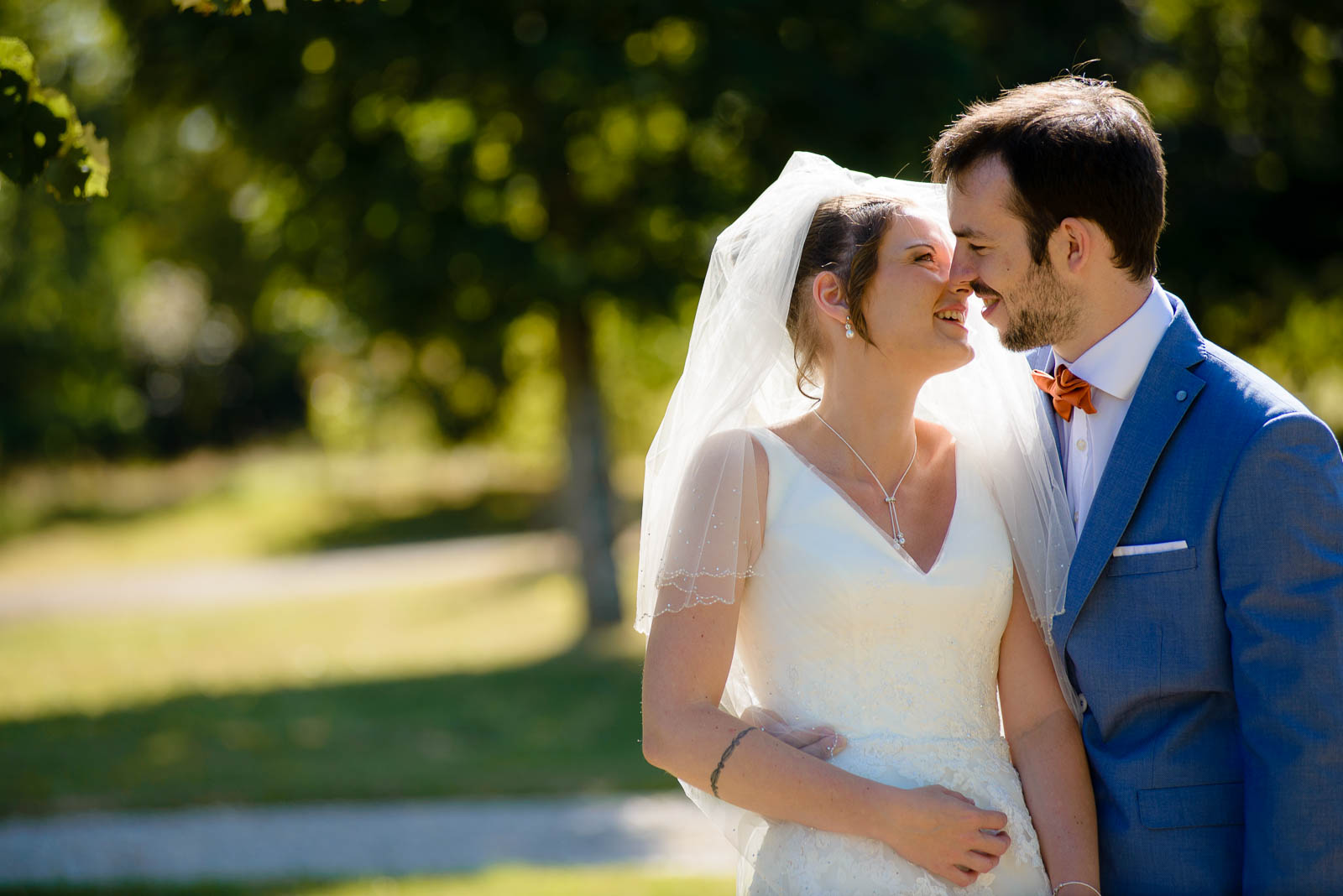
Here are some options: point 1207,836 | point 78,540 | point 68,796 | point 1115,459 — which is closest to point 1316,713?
point 1207,836

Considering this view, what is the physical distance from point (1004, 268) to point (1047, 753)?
3.74ft

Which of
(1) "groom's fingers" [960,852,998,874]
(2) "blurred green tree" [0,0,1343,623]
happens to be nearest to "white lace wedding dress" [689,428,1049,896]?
(1) "groom's fingers" [960,852,998,874]

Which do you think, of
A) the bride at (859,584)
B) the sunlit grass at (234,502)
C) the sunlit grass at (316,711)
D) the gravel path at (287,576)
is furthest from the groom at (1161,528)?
the sunlit grass at (234,502)

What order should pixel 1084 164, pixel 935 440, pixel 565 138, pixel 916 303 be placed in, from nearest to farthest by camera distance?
pixel 1084 164 → pixel 916 303 → pixel 935 440 → pixel 565 138

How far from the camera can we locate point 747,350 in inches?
126

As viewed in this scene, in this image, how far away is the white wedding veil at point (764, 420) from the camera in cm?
290

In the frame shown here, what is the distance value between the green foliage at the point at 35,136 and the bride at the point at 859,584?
1.67 m

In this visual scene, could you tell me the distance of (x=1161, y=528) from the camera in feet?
8.82

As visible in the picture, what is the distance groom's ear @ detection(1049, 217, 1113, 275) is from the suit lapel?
26 centimetres

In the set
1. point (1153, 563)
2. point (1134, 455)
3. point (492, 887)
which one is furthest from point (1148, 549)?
point (492, 887)

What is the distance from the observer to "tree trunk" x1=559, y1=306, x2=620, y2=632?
531 inches

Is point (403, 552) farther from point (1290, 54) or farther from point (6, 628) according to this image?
point (1290, 54)

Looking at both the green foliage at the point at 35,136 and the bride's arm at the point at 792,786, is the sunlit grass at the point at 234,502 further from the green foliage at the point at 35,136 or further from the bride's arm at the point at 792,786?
the bride's arm at the point at 792,786

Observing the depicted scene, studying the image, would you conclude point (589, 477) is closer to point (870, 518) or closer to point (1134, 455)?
point (870, 518)
